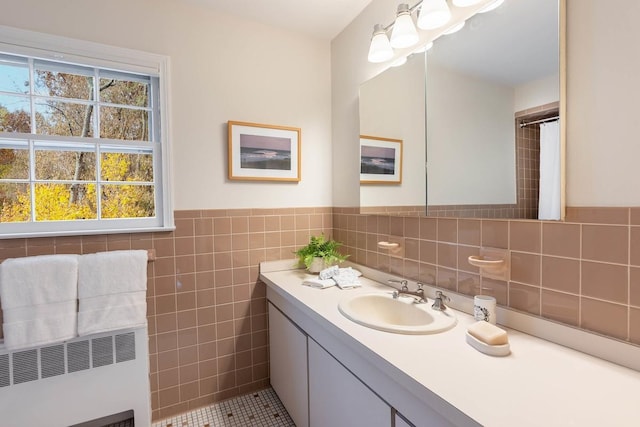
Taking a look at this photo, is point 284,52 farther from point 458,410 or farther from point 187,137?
point 458,410

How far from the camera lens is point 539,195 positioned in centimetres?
104

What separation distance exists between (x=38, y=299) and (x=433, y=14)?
7.22ft

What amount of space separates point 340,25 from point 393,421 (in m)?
2.23

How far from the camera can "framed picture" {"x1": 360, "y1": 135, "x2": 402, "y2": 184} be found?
1693 millimetres

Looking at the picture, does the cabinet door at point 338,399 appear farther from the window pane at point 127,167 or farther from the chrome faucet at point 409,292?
the window pane at point 127,167

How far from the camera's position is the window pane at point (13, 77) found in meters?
1.51

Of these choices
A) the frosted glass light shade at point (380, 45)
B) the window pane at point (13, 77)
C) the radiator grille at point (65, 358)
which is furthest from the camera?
the frosted glass light shade at point (380, 45)

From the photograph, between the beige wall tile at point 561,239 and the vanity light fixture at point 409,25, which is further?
the vanity light fixture at point 409,25

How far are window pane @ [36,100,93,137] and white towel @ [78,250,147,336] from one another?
0.70 m

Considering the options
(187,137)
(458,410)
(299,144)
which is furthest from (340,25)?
(458,410)

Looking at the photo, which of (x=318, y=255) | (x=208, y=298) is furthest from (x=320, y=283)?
(x=208, y=298)

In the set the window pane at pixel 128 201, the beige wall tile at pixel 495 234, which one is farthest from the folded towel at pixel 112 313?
the beige wall tile at pixel 495 234

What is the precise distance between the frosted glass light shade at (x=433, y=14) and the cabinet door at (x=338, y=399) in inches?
60.2

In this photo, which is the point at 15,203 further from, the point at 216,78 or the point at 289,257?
the point at 289,257
